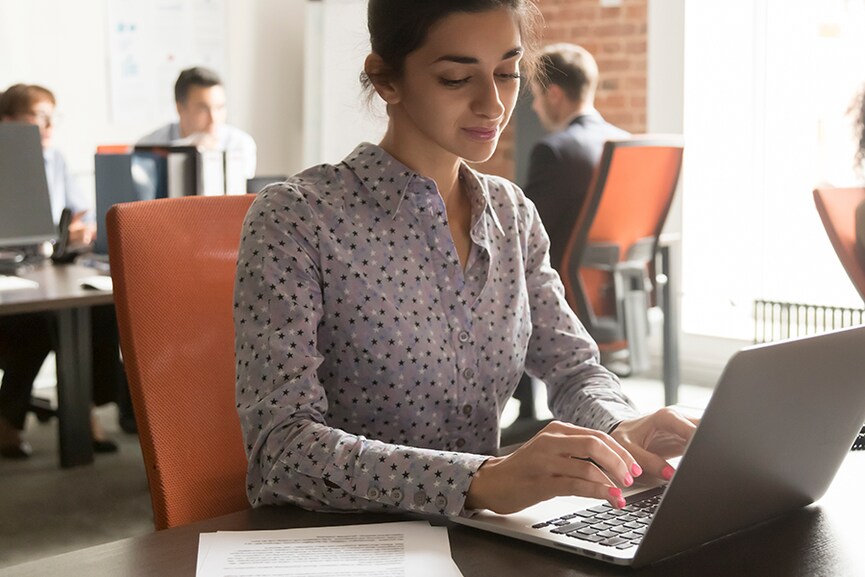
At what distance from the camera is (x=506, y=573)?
0.91 meters

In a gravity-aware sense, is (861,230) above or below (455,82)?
below

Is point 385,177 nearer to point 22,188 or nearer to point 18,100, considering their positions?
point 22,188

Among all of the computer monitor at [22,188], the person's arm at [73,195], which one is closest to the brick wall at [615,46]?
the person's arm at [73,195]

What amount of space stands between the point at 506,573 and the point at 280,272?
0.47m

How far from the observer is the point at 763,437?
92 cm

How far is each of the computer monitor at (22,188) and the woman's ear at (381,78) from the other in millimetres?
2432

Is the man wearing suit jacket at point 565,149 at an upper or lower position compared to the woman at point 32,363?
upper

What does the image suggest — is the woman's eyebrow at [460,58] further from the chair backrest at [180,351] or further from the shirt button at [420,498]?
the shirt button at [420,498]

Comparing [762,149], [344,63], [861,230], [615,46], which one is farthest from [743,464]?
[344,63]

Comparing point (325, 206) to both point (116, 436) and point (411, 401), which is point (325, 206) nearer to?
point (411, 401)

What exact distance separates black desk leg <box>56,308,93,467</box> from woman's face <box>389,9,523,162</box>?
Result: 8.06 ft

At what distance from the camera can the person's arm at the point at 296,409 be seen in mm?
1074

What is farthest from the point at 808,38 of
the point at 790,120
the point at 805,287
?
the point at 805,287

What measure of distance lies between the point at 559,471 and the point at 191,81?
4177mm
